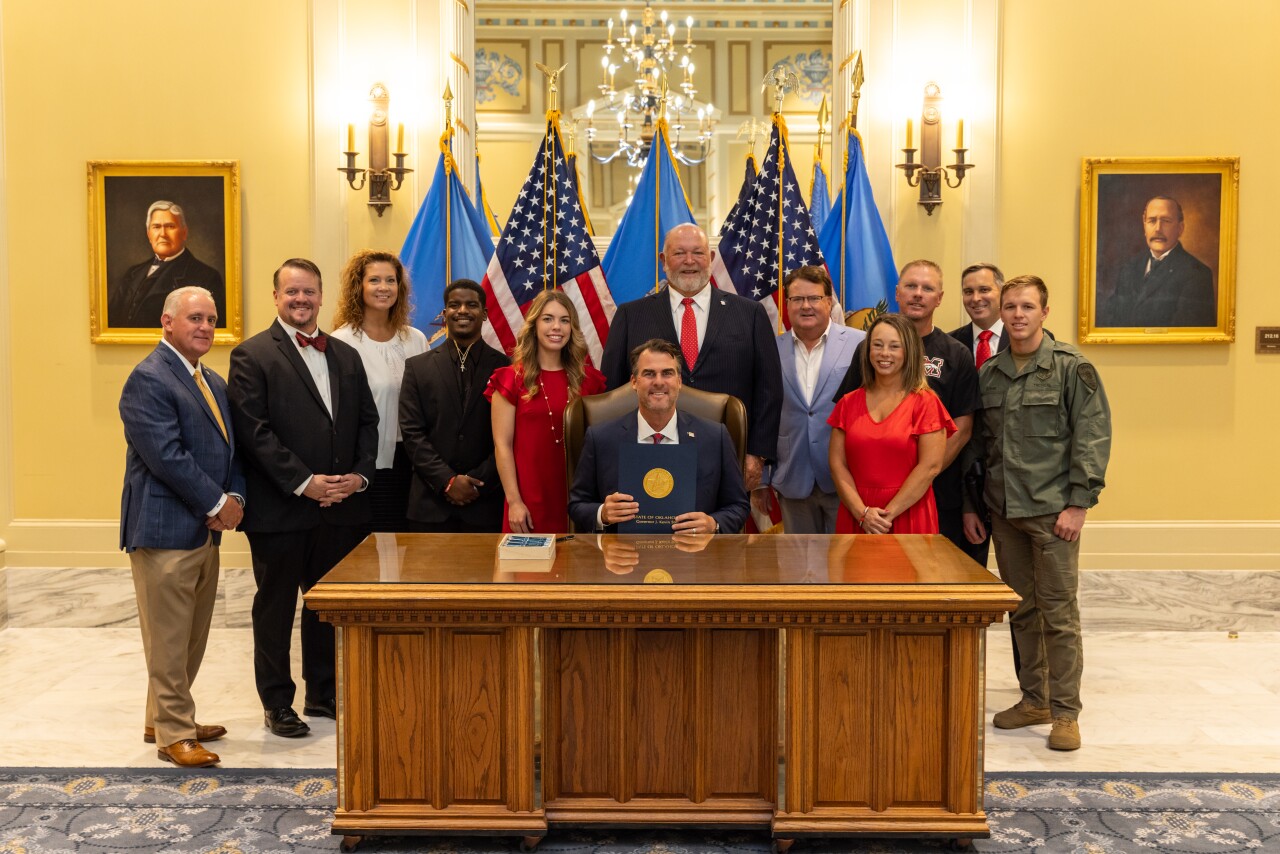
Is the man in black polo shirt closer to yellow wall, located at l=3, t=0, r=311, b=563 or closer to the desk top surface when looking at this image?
the desk top surface

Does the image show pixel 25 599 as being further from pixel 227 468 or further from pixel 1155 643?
pixel 1155 643

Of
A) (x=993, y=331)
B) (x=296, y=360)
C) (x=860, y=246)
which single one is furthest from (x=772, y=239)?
(x=296, y=360)

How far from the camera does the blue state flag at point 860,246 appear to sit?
601 cm

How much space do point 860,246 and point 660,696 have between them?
129 inches

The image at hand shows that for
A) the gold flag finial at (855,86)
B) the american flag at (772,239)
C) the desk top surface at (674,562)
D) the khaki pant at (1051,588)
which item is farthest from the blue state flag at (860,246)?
the desk top surface at (674,562)

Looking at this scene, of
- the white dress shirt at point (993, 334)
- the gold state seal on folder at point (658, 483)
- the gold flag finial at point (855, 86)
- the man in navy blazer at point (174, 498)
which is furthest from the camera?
the gold flag finial at point (855, 86)

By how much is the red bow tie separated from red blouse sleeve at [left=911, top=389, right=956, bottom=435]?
238 cm

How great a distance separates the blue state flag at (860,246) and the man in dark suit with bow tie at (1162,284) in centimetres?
135

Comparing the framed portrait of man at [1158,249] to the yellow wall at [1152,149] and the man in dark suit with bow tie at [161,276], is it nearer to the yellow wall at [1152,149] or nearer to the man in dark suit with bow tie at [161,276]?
the yellow wall at [1152,149]

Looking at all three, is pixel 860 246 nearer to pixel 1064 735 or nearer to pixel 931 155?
pixel 931 155

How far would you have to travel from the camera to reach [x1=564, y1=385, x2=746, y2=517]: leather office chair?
4484mm

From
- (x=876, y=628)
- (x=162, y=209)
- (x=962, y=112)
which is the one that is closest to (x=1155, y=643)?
(x=962, y=112)

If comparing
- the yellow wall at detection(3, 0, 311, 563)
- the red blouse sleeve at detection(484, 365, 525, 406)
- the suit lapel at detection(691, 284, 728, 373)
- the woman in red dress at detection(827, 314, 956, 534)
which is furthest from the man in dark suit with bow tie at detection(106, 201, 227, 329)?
the woman in red dress at detection(827, 314, 956, 534)

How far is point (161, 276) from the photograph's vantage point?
6363 millimetres
